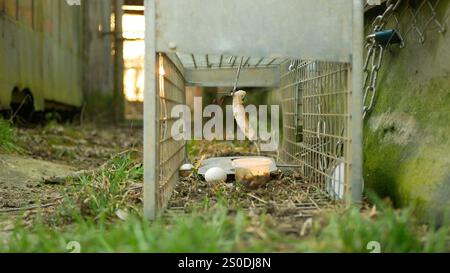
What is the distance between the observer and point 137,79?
963 centimetres

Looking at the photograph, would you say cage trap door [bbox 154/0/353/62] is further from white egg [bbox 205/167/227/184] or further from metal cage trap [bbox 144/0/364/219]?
white egg [bbox 205/167/227/184]

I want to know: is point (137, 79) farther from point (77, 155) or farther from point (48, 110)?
point (77, 155)

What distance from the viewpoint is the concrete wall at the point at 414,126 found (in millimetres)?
1998

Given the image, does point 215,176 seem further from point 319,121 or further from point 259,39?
point 259,39

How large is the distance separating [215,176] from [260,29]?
1.04m

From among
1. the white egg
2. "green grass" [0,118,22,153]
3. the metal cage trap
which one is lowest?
the white egg

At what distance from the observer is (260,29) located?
201 cm

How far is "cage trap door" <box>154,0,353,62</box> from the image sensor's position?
201 cm

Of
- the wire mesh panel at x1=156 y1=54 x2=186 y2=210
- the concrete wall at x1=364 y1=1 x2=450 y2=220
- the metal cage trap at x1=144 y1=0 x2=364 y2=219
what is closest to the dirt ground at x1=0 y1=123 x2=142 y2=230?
the wire mesh panel at x1=156 y1=54 x2=186 y2=210

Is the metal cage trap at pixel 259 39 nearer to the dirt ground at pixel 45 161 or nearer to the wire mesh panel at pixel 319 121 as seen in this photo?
the wire mesh panel at pixel 319 121

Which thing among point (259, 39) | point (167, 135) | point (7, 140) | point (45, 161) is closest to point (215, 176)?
point (167, 135)

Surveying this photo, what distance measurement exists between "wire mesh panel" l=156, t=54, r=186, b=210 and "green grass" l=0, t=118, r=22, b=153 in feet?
5.46
